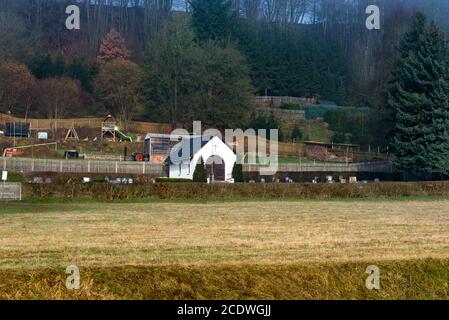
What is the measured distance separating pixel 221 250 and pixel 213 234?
165 inches

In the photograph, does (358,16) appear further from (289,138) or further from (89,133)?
(89,133)

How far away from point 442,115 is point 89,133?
36.5 m

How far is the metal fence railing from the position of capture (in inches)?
1558

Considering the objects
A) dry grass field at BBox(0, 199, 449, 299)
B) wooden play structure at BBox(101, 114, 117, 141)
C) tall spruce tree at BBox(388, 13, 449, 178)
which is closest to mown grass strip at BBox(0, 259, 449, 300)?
dry grass field at BBox(0, 199, 449, 299)

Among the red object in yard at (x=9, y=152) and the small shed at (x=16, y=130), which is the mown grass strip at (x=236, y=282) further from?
the small shed at (x=16, y=130)

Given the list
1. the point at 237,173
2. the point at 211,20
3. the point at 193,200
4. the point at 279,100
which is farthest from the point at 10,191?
the point at 211,20

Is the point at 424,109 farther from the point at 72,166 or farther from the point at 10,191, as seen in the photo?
the point at 10,191

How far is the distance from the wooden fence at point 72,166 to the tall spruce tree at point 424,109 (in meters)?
20.0

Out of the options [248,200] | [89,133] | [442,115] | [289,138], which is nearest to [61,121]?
[89,133]

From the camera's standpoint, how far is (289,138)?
86500mm

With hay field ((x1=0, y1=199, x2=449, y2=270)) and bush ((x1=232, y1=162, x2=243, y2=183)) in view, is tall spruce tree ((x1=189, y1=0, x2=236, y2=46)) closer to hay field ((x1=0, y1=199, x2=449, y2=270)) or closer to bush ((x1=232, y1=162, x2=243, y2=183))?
bush ((x1=232, y1=162, x2=243, y2=183))

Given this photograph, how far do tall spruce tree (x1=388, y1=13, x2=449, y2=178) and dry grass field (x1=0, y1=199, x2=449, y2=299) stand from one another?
98.1 feet

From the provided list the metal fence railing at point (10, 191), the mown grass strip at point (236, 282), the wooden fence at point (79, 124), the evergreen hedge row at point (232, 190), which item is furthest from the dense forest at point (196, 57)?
the mown grass strip at point (236, 282)

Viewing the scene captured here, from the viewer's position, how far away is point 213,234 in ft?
74.6
